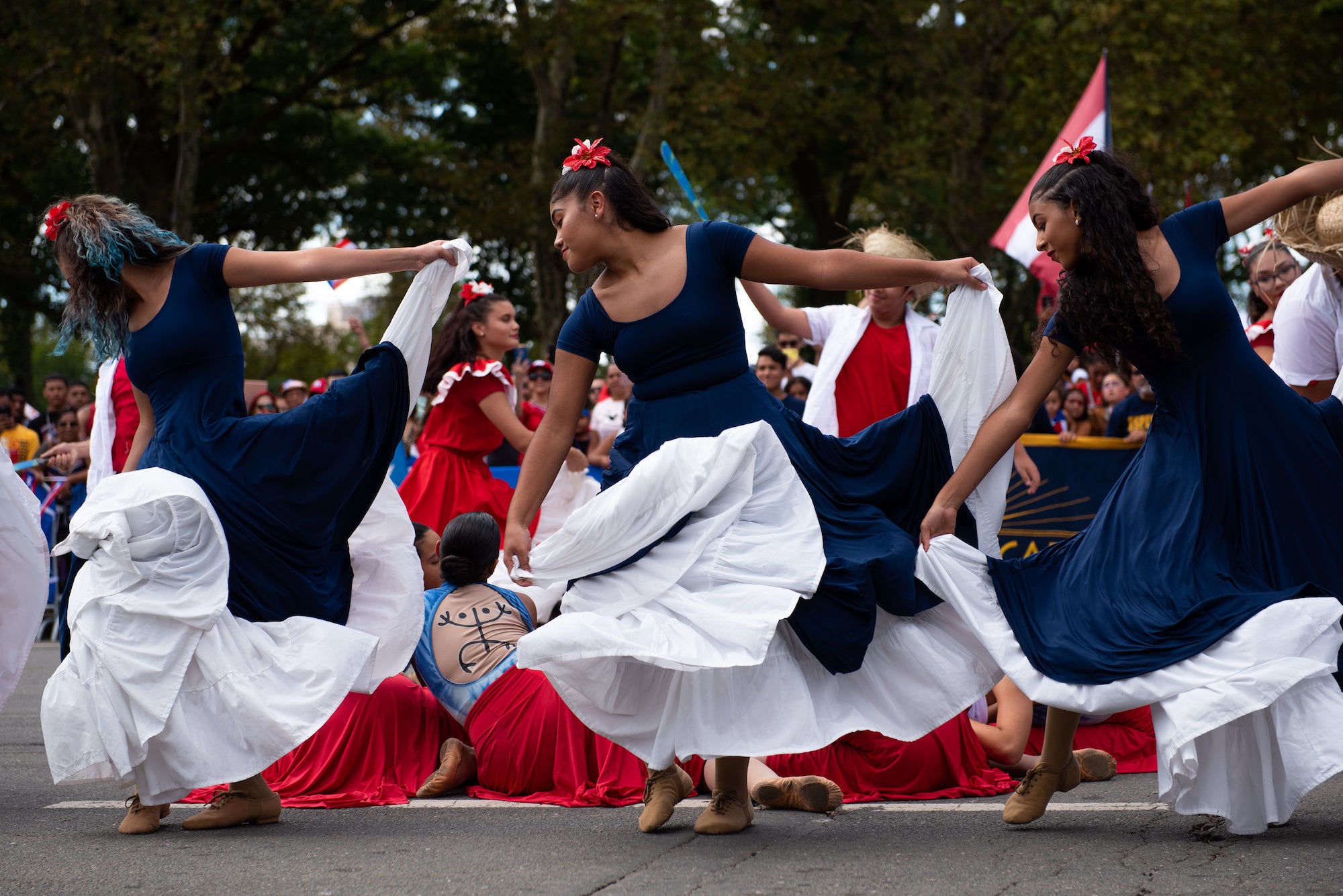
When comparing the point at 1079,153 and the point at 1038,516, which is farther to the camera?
the point at 1038,516

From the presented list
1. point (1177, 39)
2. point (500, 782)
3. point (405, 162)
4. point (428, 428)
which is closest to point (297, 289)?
point (405, 162)

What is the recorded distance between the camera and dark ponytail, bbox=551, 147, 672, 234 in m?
4.25

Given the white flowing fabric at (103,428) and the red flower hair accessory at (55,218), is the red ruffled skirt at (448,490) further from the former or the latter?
the red flower hair accessory at (55,218)

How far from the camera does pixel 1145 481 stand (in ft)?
13.2

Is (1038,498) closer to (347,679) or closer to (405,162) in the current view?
(347,679)

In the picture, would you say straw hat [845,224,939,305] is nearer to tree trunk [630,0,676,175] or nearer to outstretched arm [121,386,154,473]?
outstretched arm [121,386,154,473]

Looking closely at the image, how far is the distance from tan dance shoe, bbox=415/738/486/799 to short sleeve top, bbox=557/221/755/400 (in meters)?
1.66

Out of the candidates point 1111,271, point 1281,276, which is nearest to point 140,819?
point 1111,271

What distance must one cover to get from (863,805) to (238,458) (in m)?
2.37

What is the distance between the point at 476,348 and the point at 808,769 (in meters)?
3.31

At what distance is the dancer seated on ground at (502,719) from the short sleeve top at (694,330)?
136 centimetres

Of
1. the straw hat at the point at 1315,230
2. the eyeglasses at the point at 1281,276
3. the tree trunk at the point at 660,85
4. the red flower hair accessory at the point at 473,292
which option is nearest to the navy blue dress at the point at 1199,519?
the straw hat at the point at 1315,230

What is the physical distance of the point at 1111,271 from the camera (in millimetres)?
3877

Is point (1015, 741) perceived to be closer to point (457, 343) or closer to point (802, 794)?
point (802, 794)
